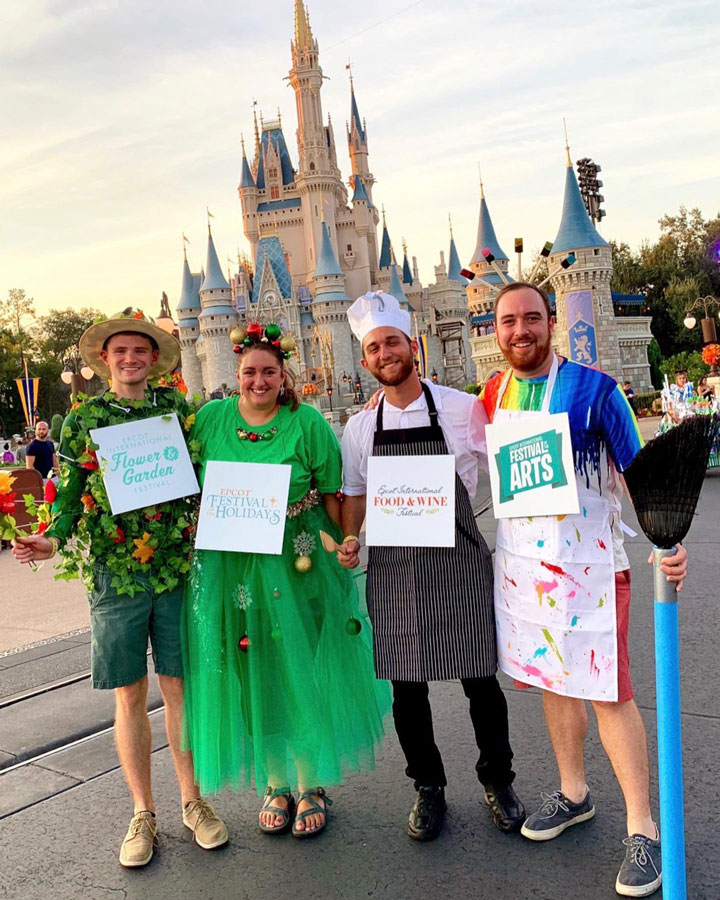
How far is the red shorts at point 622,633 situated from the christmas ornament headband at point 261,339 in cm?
135

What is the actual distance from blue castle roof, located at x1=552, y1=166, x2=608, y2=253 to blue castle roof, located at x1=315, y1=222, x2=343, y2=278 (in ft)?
82.7

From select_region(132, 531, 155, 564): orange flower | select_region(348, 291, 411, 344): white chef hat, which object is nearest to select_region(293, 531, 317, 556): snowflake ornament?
select_region(132, 531, 155, 564): orange flower

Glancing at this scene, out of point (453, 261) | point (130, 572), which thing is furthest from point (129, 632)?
point (453, 261)

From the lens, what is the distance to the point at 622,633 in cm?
236

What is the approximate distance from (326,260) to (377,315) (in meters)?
59.4

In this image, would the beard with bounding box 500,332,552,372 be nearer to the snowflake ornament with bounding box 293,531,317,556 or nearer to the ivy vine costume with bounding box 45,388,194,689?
the snowflake ornament with bounding box 293,531,317,556

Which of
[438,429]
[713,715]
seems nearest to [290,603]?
[438,429]

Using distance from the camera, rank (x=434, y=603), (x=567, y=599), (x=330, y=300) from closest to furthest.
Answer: (x=567, y=599), (x=434, y=603), (x=330, y=300)

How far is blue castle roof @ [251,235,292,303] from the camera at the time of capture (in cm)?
6209

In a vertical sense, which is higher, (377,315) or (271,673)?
(377,315)

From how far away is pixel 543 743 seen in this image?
325 cm

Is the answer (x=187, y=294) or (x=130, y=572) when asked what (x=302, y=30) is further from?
(x=130, y=572)

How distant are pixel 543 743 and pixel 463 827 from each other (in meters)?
0.72

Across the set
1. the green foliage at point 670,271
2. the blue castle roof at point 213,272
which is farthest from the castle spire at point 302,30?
the green foliage at point 670,271
